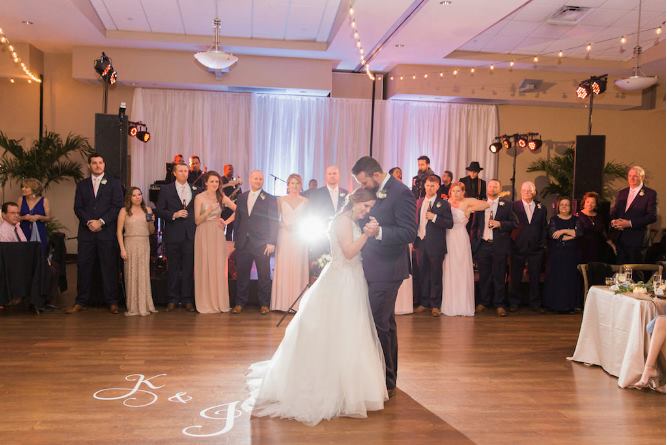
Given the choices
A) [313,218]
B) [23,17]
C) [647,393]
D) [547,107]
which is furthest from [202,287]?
[547,107]

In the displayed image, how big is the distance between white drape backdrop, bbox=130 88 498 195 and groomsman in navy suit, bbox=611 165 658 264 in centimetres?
489

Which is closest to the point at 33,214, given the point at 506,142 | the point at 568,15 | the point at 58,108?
the point at 58,108

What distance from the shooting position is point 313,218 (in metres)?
7.55

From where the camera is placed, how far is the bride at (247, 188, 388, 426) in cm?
398

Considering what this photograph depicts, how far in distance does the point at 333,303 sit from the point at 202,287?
3.61m

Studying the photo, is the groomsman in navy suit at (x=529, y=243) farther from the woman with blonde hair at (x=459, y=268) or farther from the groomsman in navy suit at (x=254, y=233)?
the groomsman in navy suit at (x=254, y=233)

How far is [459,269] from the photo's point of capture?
7.77 meters

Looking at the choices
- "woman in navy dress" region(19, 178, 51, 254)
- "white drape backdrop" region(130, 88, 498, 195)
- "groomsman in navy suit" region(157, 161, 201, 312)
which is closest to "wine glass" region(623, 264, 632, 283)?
"groomsman in navy suit" region(157, 161, 201, 312)

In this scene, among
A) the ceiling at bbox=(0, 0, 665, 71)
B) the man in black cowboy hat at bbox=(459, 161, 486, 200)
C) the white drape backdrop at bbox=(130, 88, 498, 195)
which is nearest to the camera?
the ceiling at bbox=(0, 0, 665, 71)

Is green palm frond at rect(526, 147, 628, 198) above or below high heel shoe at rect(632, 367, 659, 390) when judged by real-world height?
above

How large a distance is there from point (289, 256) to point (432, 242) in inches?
66.8

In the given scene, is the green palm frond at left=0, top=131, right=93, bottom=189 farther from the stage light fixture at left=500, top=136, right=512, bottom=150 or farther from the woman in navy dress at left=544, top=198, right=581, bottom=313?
the woman in navy dress at left=544, top=198, right=581, bottom=313

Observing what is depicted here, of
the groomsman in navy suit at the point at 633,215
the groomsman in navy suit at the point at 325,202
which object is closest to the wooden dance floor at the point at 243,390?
the groomsman in navy suit at the point at 325,202

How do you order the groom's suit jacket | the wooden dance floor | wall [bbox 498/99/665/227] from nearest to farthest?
the wooden dance floor → the groom's suit jacket → wall [bbox 498/99/665/227]
